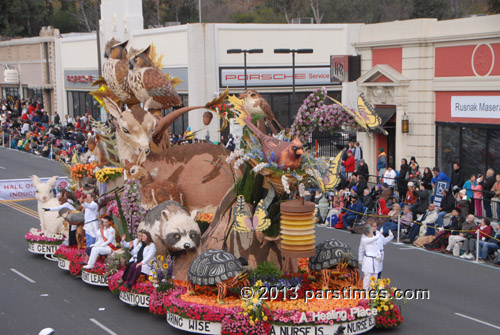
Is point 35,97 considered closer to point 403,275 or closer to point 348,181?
point 348,181

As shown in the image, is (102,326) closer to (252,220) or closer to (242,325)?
(242,325)

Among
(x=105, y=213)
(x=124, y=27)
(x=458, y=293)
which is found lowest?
(x=458, y=293)

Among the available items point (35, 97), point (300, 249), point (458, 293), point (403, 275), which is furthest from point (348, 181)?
point (35, 97)

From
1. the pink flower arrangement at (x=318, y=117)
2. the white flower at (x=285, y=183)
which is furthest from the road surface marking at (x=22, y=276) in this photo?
the pink flower arrangement at (x=318, y=117)

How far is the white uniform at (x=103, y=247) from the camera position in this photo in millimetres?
17500

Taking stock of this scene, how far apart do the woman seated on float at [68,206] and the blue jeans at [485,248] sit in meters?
10.1

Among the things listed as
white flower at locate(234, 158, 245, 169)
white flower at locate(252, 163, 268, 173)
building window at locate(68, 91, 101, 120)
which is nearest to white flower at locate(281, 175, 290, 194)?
white flower at locate(252, 163, 268, 173)

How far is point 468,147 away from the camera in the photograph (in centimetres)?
2527

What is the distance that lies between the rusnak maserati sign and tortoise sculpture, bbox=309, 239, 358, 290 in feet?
Result: 77.4

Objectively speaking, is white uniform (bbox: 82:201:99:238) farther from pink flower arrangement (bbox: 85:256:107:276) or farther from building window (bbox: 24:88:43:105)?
building window (bbox: 24:88:43:105)

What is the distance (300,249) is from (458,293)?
171 inches

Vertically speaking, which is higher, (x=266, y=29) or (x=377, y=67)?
(x=266, y=29)

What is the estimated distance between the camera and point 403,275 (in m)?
17.9

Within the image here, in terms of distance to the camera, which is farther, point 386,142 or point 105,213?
point 386,142
